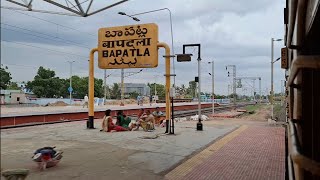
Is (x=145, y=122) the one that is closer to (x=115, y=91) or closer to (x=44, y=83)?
(x=44, y=83)

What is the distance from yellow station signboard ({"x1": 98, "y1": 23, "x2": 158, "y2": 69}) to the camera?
15992 millimetres

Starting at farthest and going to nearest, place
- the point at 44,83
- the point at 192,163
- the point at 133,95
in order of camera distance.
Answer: the point at 133,95 < the point at 44,83 < the point at 192,163

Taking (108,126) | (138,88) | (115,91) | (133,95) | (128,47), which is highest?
(138,88)

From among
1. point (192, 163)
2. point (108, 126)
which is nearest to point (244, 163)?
point (192, 163)

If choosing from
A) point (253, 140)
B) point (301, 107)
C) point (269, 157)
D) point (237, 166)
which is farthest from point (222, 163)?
point (301, 107)

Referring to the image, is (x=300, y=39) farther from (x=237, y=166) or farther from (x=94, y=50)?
(x=94, y=50)

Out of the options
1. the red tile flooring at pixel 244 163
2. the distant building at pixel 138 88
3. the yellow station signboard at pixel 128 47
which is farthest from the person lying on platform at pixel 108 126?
the distant building at pixel 138 88

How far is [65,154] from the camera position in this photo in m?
9.91

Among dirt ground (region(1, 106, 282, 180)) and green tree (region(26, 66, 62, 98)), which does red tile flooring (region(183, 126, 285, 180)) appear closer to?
dirt ground (region(1, 106, 282, 180))

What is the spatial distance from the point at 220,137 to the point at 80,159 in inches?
269

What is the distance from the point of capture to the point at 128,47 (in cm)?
1645

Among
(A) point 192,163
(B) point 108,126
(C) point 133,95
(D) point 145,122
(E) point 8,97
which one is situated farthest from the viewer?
(C) point 133,95

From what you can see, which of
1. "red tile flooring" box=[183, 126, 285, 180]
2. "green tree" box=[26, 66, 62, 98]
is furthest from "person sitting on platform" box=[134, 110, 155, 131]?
"green tree" box=[26, 66, 62, 98]

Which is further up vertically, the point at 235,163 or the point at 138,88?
the point at 138,88
